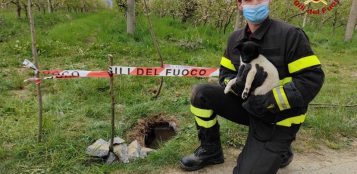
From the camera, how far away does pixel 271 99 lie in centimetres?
244

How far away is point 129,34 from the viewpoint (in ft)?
26.7

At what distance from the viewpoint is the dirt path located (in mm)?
3182

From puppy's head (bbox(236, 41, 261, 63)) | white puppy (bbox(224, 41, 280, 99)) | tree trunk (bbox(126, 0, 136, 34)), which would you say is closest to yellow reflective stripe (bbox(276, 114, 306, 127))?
white puppy (bbox(224, 41, 280, 99))

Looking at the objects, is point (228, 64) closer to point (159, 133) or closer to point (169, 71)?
point (169, 71)

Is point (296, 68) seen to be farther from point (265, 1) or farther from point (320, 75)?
point (265, 1)

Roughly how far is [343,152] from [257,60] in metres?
1.94

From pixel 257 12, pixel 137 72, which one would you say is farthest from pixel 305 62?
pixel 137 72

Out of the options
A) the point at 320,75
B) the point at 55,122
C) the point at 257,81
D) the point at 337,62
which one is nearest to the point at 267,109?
the point at 257,81

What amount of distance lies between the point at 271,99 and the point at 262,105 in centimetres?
9

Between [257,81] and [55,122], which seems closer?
[257,81]

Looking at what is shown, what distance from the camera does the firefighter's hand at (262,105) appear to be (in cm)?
245

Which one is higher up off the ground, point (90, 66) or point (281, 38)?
point (281, 38)

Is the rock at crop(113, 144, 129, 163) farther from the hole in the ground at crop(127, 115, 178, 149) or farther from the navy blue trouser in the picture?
the navy blue trouser

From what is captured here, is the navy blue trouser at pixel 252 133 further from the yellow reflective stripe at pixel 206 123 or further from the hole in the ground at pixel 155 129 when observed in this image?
the hole in the ground at pixel 155 129
